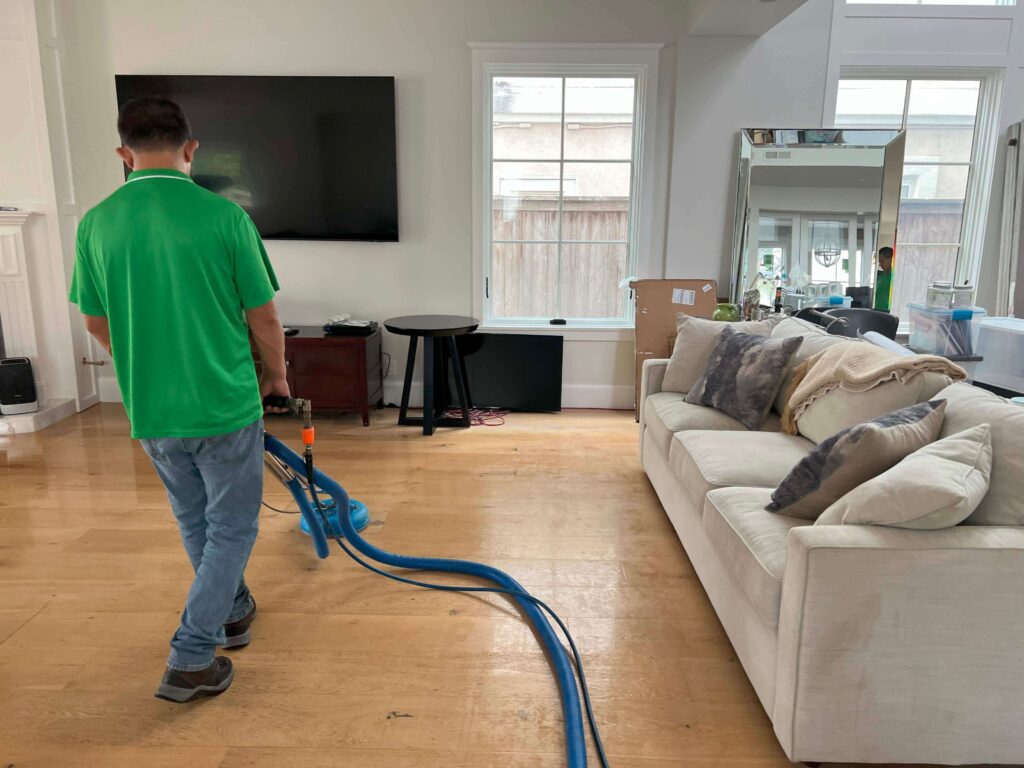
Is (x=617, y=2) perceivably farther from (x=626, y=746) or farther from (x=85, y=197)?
(x=626, y=746)

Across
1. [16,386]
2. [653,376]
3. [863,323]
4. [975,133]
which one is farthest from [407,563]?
[975,133]

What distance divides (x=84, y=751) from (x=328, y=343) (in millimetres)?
2785

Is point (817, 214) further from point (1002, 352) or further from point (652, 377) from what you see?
point (652, 377)

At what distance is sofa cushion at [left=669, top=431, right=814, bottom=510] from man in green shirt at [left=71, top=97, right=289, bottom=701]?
54.7 inches

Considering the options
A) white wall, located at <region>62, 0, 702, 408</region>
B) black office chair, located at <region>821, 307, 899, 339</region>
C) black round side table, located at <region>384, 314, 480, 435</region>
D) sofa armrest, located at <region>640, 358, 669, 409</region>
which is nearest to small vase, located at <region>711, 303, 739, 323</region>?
black office chair, located at <region>821, 307, 899, 339</region>

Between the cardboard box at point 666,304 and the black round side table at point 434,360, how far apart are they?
1.05 metres

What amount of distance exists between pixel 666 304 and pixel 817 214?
42.9 inches

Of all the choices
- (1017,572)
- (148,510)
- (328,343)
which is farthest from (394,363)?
(1017,572)

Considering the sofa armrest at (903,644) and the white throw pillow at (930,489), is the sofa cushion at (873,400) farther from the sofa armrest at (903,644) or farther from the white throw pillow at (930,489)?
the sofa armrest at (903,644)

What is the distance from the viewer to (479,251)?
4617mm

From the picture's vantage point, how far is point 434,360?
14.4 feet

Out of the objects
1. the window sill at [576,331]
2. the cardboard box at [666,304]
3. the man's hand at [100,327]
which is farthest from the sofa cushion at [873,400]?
the window sill at [576,331]

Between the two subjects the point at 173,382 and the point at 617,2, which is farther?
the point at 617,2

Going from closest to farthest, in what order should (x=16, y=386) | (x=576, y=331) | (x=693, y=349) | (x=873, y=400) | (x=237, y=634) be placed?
1. (x=237, y=634)
2. (x=873, y=400)
3. (x=693, y=349)
4. (x=16, y=386)
5. (x=576, y=331)
